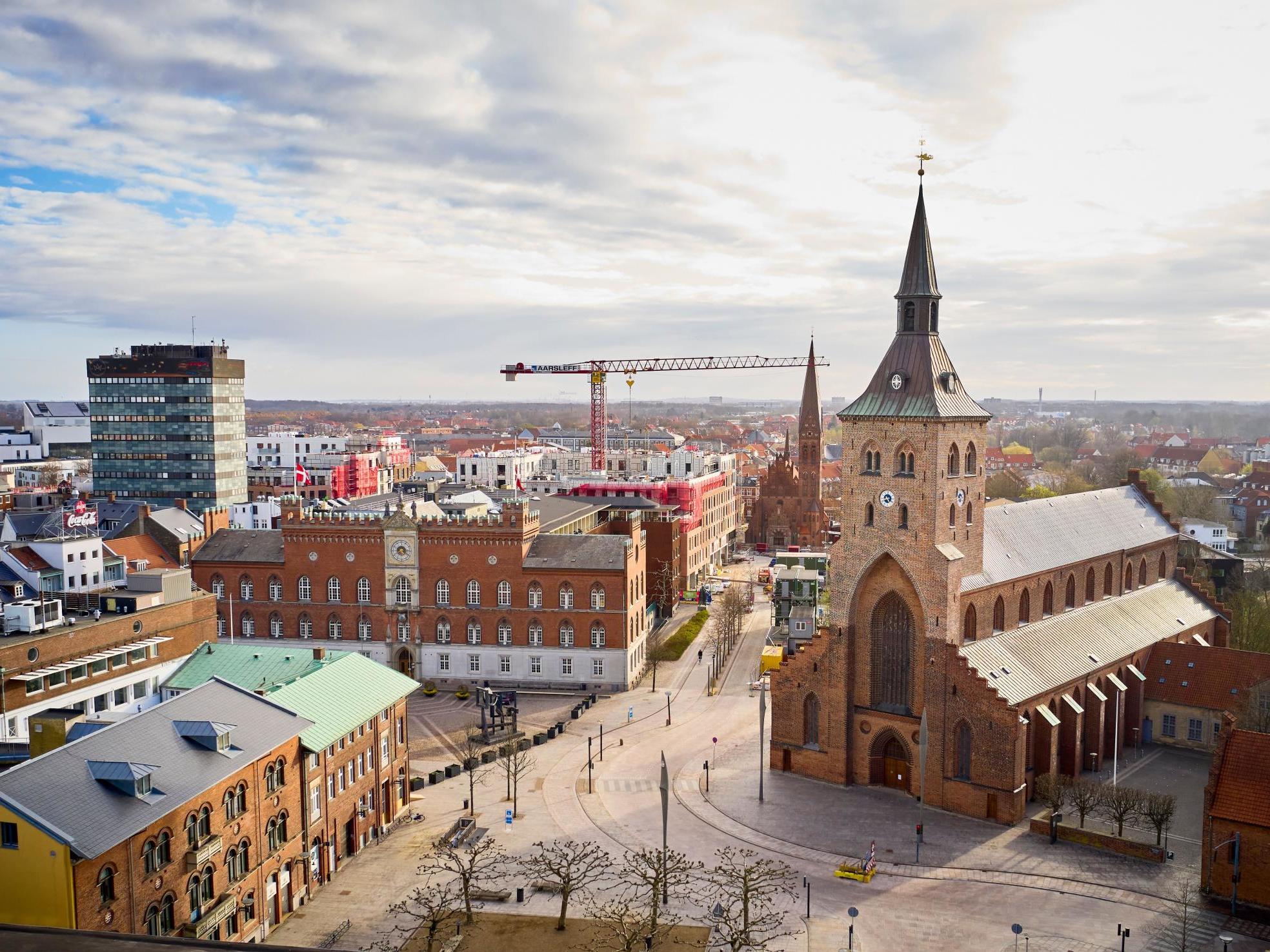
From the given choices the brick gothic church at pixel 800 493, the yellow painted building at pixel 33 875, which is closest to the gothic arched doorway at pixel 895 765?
the yellow painted building at pixel 33 875

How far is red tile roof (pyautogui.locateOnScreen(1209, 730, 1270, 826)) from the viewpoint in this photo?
50.9m

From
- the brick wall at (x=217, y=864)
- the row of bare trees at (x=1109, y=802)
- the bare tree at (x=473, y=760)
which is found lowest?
the bare tree at (x=473, y=760)

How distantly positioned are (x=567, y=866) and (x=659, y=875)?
4686mm

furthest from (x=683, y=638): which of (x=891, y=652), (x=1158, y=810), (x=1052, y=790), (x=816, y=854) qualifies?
(x=1158, y=810)

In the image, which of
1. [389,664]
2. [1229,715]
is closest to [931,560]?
[1229,715]

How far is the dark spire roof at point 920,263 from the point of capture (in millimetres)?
67375

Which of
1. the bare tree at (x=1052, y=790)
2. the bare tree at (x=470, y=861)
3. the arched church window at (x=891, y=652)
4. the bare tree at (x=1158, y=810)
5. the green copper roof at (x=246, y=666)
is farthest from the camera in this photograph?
the arched church window at (x=891, y=652)

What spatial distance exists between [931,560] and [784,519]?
110 metres

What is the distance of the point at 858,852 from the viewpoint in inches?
2244

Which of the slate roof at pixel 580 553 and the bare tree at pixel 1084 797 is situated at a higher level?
the slate roof at pixel 580 553

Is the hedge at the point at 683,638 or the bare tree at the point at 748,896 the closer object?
the bare tree at the point at 748,896

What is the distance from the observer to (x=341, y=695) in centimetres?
5819

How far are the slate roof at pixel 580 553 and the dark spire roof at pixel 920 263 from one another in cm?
3629

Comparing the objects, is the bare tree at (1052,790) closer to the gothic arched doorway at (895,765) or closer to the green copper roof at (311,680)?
the gothic arched doorway at (895,765)
